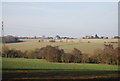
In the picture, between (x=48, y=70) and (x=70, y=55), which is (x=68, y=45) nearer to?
(x=70, y=55)

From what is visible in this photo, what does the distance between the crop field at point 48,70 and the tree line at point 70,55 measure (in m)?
0.46

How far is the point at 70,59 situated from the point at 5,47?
4870mm

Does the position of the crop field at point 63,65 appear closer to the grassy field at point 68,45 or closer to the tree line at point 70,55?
the grassy field at point 68,45

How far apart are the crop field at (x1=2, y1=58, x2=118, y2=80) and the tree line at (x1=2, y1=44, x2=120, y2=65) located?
0.46 m

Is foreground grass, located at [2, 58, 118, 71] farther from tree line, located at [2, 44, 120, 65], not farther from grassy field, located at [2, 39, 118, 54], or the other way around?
grassy field, located at [2, 39, 118, 54]

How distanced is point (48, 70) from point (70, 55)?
11.3 ft

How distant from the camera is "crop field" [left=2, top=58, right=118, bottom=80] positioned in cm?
813

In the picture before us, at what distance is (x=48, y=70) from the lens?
30.9 feet

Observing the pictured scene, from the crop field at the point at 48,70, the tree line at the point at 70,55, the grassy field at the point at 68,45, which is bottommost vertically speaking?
the crop field at the point at 48,70

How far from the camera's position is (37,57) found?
12.0 m

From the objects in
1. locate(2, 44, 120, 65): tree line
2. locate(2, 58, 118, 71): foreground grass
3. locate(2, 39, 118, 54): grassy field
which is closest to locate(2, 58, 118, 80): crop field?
locate(2, 58, 118, 71): foreground grass

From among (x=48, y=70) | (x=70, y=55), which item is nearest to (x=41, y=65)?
(x=48, y=70)

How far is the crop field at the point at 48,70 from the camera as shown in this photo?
8134mm

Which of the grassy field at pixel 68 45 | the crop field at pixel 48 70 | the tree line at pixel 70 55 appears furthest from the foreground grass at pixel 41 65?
the grassy field at pixel 68 45
